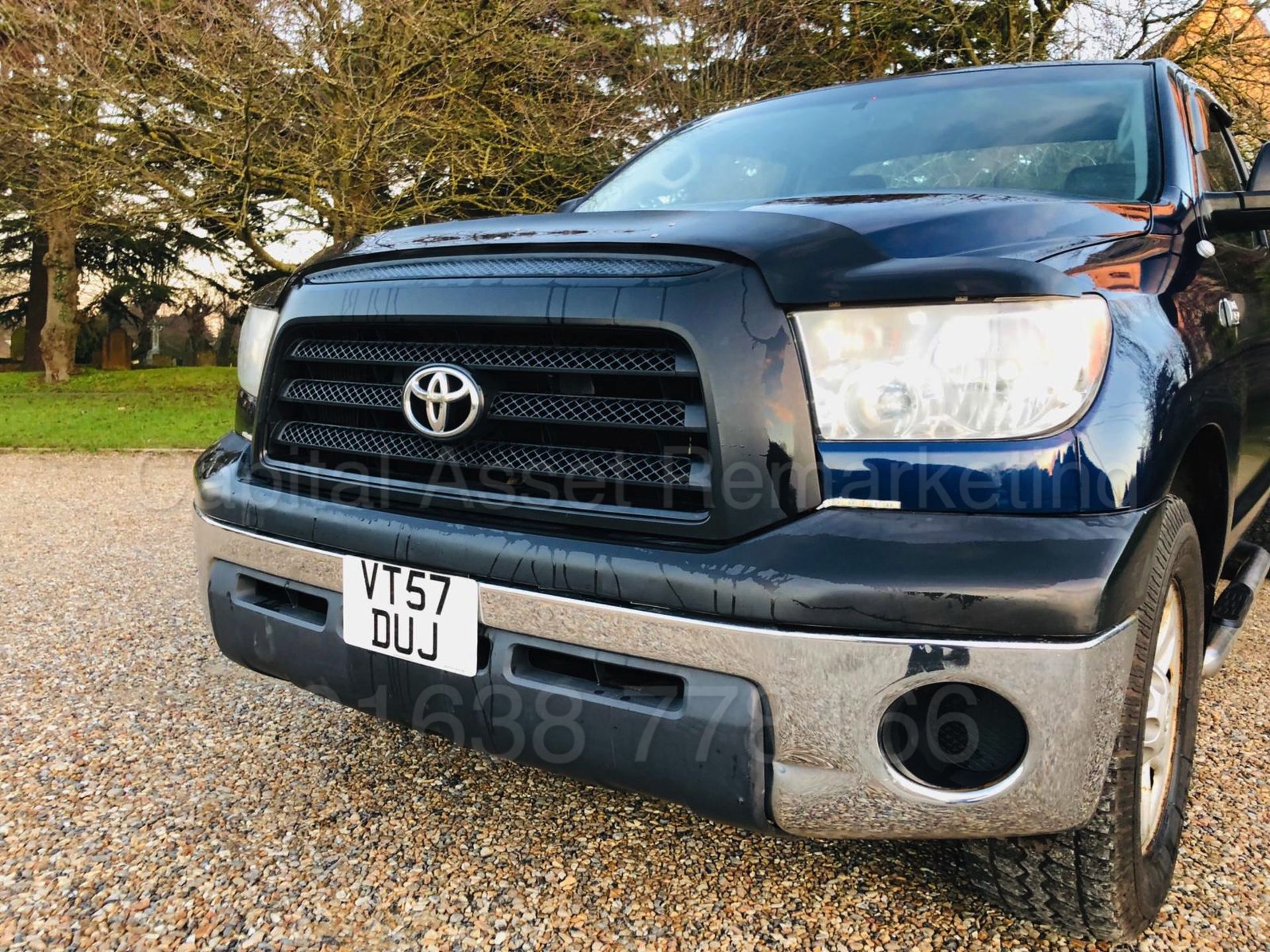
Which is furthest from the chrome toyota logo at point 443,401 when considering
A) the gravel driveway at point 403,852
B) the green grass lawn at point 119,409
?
the green grass lawn at point 119,409

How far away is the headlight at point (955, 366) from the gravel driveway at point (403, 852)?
966 mm

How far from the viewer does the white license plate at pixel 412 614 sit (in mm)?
1679

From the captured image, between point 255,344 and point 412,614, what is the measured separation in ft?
2.83

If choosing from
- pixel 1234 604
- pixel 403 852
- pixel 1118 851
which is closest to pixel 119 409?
pixel 403 852

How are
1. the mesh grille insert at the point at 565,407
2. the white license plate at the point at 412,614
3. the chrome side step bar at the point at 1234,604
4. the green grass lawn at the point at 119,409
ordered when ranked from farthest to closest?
the green grass lawn at the point at 119,409
the chrome side step bar at the point at 1234,604
the white license plate at the point at 412,614
the mesh grille insert at the point at 565,407

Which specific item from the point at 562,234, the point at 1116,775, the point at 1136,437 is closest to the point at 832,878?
the point at 1116,775

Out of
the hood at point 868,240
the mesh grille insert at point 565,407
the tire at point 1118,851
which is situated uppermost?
the hood at point 868,240

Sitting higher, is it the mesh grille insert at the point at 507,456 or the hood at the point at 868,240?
the hood at the point at 868,240

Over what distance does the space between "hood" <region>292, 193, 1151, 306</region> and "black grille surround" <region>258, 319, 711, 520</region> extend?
0.17m

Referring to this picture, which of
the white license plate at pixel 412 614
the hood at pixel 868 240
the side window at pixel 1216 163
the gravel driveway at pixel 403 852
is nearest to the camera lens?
the hood at pixel 868 240

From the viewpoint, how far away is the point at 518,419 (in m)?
1.71

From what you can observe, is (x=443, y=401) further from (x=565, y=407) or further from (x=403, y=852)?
(x=403, y=852)

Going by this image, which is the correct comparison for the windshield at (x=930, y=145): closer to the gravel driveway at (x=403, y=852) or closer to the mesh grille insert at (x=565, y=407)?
the mesh grille insert at (x=565, y=407)

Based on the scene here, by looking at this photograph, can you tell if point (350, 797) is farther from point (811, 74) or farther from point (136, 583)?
point (811, 74)
